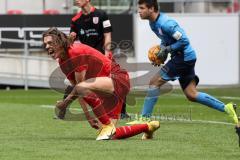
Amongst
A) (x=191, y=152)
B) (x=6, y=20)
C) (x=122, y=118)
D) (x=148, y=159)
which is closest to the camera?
(x=148, y=159)

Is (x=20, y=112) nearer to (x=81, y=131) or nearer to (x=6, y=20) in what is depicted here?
(x=81, y=131)

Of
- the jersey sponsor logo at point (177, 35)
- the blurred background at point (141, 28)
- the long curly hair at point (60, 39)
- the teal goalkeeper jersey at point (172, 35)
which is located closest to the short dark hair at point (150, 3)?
the teal goalkeeper jersey at point (172, 35)

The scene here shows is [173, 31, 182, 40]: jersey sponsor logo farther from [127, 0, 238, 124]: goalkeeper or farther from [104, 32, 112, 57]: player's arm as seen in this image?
[104, 32, 112, 57]: player's arm

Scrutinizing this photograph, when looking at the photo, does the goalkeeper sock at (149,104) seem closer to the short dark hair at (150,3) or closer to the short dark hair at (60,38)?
the short dark hair at (150,3)

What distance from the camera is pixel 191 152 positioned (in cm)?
941

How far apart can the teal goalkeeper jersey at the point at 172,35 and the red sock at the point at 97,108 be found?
1.42 metres

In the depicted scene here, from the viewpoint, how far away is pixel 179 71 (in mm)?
11703

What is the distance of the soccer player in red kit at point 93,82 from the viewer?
10.3 metres

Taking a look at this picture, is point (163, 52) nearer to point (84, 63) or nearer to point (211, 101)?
point (211, 101)

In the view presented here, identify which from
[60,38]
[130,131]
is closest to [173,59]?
[130,131]

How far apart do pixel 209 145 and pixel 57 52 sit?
2111mm

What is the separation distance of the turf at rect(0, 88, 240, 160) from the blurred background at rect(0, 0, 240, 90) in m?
8.83

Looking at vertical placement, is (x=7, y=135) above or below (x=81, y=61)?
below

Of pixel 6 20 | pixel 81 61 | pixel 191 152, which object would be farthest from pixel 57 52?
pixel 6 20
